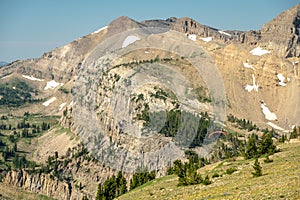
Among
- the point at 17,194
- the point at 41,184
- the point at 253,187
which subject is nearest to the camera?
the point at 253,187

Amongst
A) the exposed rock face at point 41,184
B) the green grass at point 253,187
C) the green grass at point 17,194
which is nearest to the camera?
the green grass at point 253,187

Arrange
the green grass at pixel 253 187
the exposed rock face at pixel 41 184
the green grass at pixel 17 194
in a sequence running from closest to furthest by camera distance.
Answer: the green grass at pixel 253 187 → the green grass at pixel 17 194 → the exposed rock face at pixel 41 184

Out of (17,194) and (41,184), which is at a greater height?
(41,184)

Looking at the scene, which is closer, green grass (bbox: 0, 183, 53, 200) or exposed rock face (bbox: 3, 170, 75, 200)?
green grass (bbox: 0, 183, 53, 200)

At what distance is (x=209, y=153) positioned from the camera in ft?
470

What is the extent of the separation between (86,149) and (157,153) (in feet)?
138

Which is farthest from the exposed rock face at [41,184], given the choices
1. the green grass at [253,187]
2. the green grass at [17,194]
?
the green grass at [253,187]

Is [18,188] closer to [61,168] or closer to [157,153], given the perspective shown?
[61,168]

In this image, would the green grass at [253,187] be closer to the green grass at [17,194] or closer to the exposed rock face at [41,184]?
the green grass at [17,194]

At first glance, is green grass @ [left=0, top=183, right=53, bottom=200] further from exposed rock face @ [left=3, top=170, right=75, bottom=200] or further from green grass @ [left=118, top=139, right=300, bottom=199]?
green grass @ [left=118, top=139, right=300, bottom=199]

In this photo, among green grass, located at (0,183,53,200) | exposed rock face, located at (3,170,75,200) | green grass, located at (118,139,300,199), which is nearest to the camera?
green grass, located at (118,139,300,199)

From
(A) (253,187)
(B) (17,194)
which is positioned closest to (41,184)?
(B) (17,194)

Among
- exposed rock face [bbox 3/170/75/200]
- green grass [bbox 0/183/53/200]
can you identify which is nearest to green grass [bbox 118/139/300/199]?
green grass [bbox 0/183/53/200]

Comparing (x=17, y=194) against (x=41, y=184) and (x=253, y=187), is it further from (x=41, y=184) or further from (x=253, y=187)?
(x=253, y=187)
